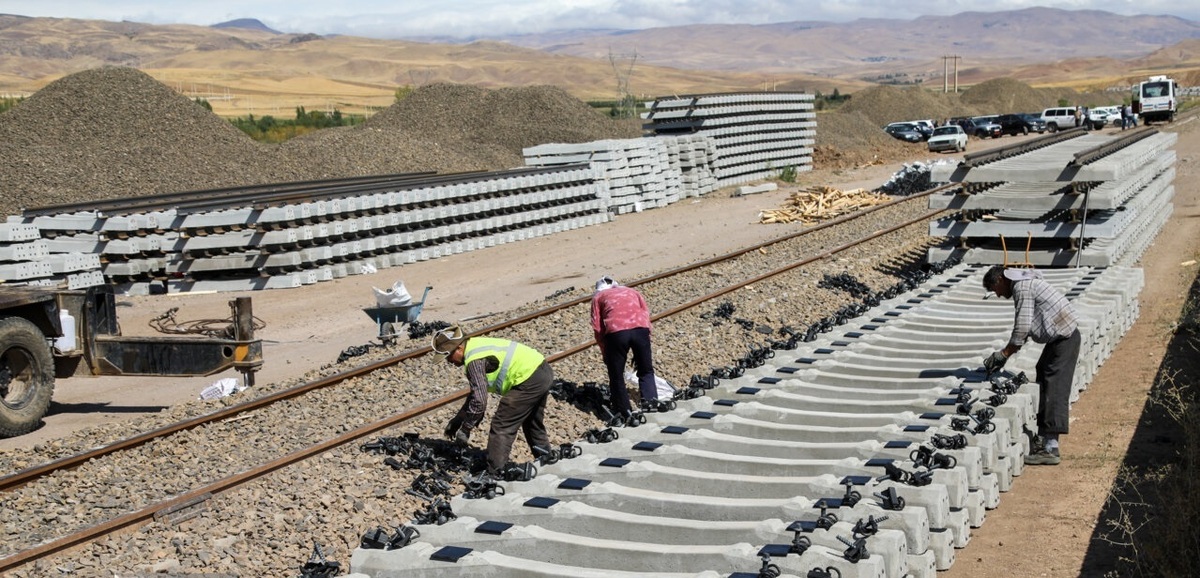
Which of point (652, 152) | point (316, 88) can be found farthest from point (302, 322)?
point (316, 88)

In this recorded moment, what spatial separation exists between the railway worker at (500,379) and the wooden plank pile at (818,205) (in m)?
18.6

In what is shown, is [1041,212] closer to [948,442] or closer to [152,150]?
[948,442]

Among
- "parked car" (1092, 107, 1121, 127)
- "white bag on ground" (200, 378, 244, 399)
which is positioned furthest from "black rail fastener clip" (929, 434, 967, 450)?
"parked car" (1092, 107, 1121, 127)

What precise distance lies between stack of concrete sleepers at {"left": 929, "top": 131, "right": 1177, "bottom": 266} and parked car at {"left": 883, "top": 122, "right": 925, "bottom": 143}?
43.5m

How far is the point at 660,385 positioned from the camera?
471 inches

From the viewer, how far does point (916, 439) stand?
855cm

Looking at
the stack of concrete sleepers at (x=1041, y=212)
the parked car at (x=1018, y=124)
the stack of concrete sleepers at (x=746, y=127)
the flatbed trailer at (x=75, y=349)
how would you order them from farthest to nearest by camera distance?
the parked car at (x=1018, y=124)
the stack of concrete sleepers at (x=746, y=127)
the stack of concrete sleepers at (x=1041, y=212)
the flatbed trailer at (x=75, y=349)

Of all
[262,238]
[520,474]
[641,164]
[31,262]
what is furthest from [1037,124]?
[520,474]

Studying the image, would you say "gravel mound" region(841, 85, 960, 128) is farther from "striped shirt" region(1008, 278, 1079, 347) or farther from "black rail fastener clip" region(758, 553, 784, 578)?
"black rail fastener clip" region(758, 553, 784, 578)

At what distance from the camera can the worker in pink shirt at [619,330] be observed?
10.9 m

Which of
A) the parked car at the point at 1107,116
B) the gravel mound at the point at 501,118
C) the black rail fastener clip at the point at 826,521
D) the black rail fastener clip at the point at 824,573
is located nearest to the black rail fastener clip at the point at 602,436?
the black rail fastener clip at the point at 826,521

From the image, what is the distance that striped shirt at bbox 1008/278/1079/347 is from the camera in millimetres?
9719

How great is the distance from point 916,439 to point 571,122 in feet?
123

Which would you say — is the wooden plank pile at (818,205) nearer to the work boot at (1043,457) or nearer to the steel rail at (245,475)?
the steel rail at (245,475)
